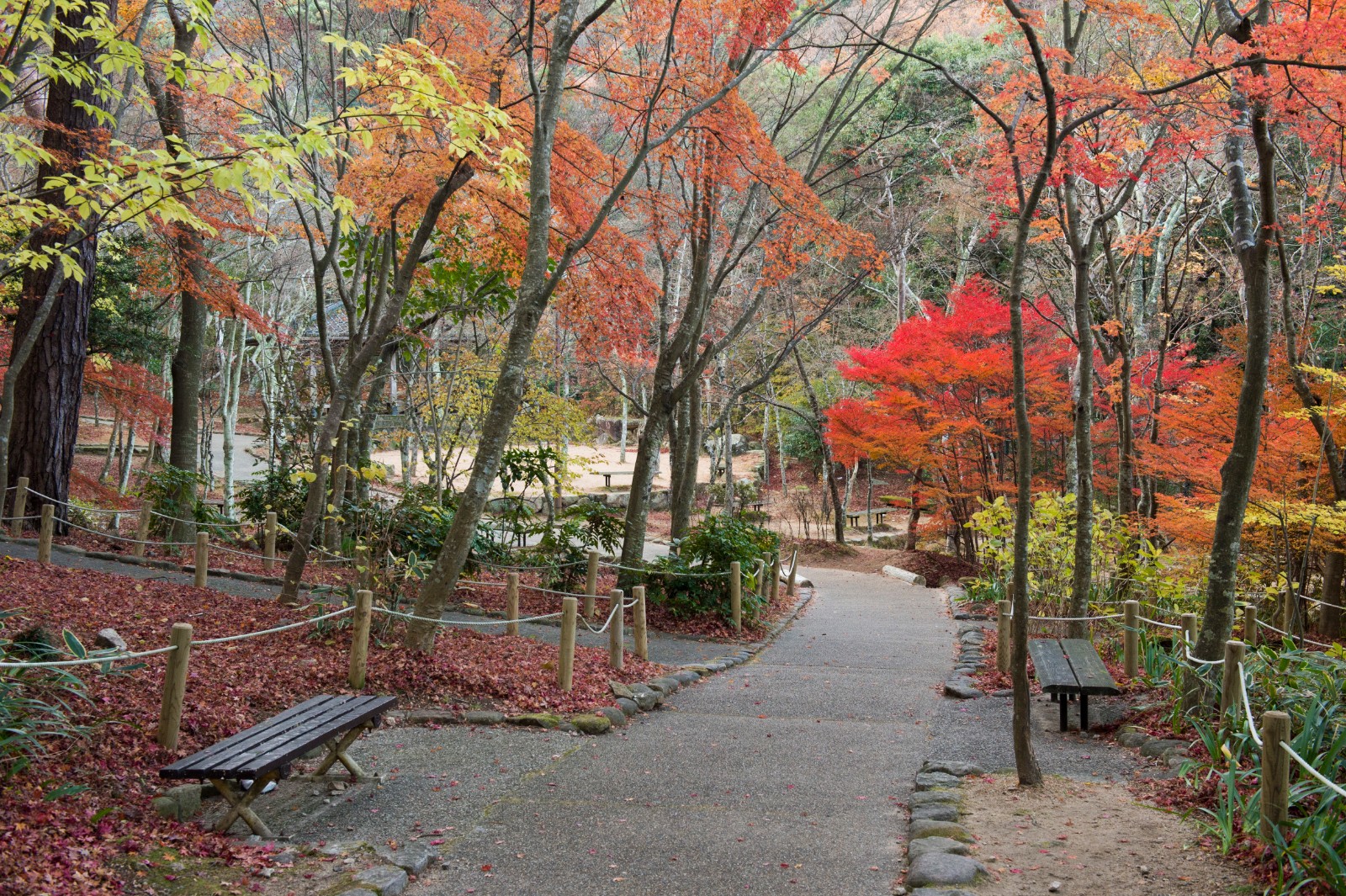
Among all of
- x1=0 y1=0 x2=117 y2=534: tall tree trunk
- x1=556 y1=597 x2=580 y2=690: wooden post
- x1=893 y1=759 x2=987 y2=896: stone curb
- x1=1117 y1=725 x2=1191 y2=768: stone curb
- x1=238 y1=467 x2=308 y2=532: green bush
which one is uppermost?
x1=0 y1=0 x2=117 y2=534: tall tree trunk

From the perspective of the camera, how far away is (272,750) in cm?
404

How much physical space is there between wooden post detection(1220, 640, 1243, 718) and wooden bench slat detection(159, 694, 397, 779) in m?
4.71

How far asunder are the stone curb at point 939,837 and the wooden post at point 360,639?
12.2 ft

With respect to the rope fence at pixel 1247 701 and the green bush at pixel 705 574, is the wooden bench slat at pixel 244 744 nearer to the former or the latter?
the rope fence at pixel 1247 701

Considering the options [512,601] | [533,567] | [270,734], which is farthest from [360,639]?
[533,567]

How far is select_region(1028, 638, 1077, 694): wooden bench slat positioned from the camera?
643 centimetres

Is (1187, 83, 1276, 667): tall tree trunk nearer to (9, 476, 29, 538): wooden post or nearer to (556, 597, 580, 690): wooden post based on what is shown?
(556, 597, 580, 690): wooden post

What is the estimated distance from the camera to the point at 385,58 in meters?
6.39

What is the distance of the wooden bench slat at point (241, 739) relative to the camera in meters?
3.87

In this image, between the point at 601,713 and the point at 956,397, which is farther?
the point at 956,397

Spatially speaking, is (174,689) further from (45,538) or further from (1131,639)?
(1131,639)

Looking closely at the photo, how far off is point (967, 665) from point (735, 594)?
290 cm

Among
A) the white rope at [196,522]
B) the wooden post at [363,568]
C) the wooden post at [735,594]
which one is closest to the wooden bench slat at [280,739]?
the wooden post at [363,568]

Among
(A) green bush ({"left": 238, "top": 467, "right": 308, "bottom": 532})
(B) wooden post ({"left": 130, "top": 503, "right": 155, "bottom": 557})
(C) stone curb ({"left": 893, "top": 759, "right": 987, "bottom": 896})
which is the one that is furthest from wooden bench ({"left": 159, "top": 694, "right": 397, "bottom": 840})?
(A) green bush ({"left": 238, "top": 467, "right": 308, "bottom": 532})
